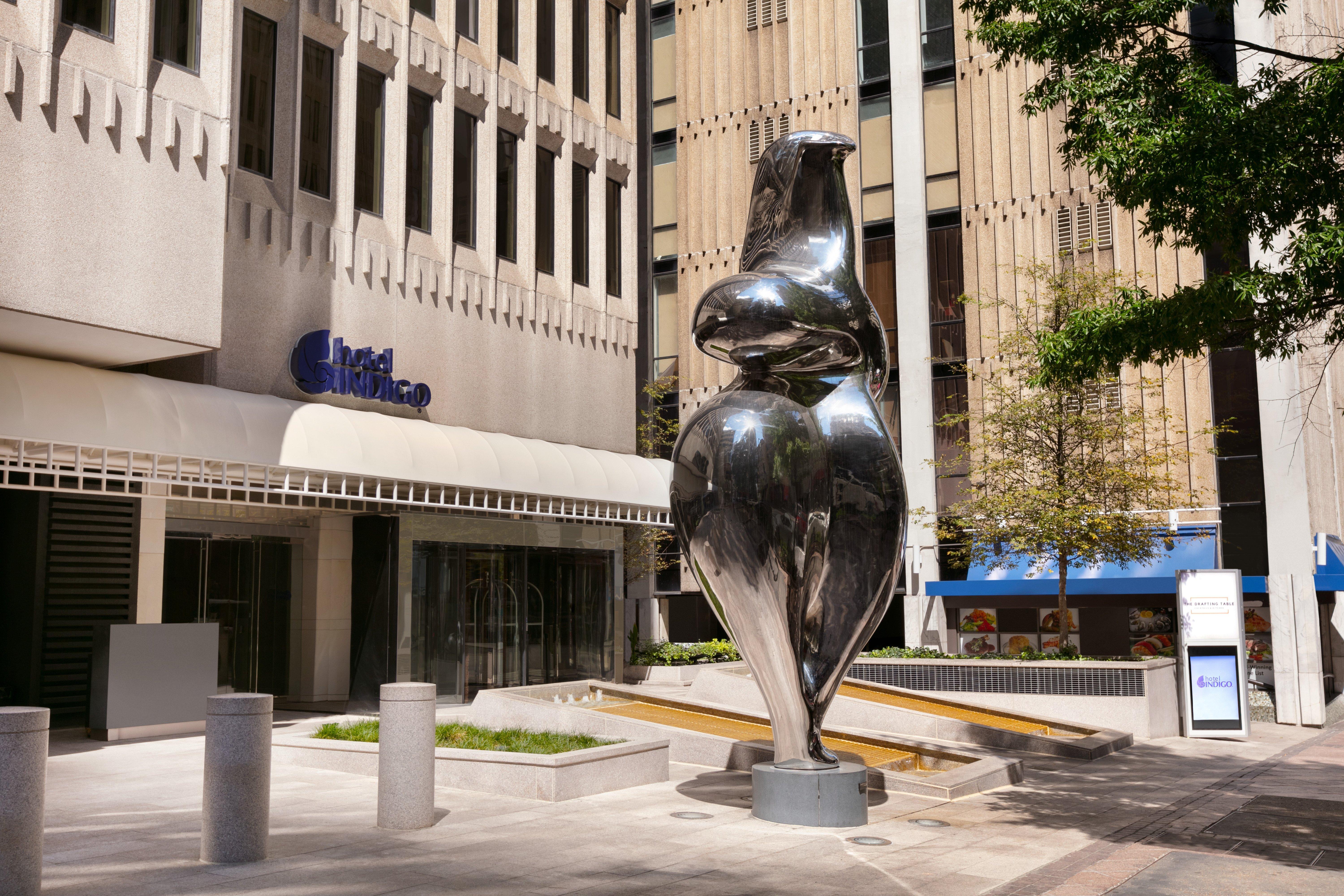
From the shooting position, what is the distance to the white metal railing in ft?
43.4

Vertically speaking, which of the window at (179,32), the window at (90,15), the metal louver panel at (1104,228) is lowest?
the window at (90,15)

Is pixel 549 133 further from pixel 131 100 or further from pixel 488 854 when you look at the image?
pixel 488 854

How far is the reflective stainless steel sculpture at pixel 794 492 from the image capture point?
948 centimetres

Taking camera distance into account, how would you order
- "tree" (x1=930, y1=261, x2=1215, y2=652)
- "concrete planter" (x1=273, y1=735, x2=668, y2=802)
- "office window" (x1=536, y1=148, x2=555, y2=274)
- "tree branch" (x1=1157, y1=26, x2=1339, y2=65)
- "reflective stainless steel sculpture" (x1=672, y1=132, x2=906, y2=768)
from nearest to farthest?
"tree branch" (x1=1157, y1=26, x2=1339, y2=65) → "reflective stainless steel sculpture" (x1=672, y1=132, x2=906, y2=768) → "concrete planter" (x1=273, y1=735, x2=668, y2=802) → "tree" (x1=930, y1=261, x2=1215, y2=652) → "office window" (x1=536, y1=148, x2=555, y2=274)

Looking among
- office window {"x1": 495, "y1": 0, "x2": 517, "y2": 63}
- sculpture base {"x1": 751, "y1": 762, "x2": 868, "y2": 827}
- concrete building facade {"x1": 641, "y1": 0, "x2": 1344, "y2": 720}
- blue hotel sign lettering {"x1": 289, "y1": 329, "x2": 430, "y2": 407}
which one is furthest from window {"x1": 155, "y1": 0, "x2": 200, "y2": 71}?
concrete building facade {"x1": 641, "y1": 0, "x2": 1344, "y2": 720}

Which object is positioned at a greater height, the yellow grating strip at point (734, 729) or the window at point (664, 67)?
the window at point (664, 67)

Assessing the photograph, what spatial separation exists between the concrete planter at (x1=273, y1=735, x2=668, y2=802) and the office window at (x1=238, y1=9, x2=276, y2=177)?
9.04 meters

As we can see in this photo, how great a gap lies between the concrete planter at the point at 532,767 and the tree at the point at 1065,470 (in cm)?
1028

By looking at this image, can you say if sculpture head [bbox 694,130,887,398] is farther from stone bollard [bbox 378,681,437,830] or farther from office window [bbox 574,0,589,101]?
office window [bbox 574,0,589,101]

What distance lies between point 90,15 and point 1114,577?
20528 millimetres

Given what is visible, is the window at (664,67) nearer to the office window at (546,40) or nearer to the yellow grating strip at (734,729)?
the office window at (546,40)

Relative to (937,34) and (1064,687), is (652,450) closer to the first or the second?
(937,34)

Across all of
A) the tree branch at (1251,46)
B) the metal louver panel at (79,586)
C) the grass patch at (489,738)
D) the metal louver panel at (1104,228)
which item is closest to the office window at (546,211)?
the metal louver panel at (79,586)

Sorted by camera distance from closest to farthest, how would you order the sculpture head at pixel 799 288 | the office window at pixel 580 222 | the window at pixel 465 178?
the sculpture head at pixel 799 288
the window at pixel 465 178
the office window at pixel 580 222
